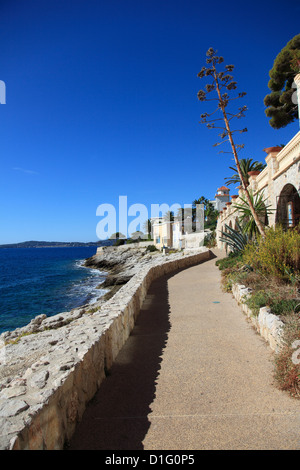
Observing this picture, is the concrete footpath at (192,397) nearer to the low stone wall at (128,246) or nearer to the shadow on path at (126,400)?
the shadow on path at (126,400)

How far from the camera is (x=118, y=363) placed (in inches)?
177

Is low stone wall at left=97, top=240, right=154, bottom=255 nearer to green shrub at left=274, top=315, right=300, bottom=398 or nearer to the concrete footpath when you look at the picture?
the concrete footpath

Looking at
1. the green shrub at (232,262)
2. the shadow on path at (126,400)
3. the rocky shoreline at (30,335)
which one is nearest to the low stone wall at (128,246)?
the rocky shoreline at (30,335)

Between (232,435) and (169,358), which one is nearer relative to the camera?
(232,435)

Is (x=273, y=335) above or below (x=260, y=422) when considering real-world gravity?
above

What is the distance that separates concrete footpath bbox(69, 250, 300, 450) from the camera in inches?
105

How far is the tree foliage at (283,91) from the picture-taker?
1964 cm

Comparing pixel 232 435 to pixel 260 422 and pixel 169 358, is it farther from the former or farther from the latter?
pixel 169 358

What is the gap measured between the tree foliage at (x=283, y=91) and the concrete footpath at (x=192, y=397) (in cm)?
2021

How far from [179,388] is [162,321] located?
309 cm

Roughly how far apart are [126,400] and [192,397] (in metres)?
0.79
